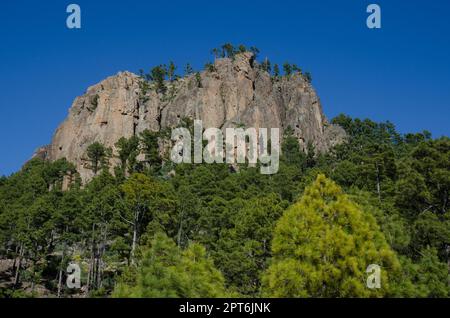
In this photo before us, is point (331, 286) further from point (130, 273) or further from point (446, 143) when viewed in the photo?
point (446, 143)

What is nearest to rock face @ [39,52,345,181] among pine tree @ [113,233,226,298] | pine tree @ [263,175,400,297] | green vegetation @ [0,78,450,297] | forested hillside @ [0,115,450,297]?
green vegetation @ [0,78,450,297]

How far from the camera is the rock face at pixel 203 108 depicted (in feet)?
291

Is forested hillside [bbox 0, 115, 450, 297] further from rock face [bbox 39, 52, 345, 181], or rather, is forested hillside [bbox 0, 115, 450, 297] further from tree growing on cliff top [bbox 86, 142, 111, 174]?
rock face [bbox 39, 52, 345, 181]

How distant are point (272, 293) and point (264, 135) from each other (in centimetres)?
7197

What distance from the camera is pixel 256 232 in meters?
25.2

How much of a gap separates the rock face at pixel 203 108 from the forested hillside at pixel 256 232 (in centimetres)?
A: 2881

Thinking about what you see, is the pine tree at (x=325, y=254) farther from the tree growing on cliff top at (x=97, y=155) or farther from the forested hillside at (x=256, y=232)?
the tree growing on cliff top at (x=97, y=155)

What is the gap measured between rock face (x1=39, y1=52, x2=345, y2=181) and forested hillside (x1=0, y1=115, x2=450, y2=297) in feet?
94.5

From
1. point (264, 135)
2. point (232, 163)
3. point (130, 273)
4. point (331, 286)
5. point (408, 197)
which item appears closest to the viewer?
point (331, 286)

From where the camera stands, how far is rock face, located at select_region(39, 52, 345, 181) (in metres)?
88.8

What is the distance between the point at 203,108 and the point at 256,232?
68.8 m

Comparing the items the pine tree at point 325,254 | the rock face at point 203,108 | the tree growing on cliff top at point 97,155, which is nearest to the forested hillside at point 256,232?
the pine tree at point 325,254

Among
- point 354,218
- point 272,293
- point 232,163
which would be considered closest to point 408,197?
point 354,218

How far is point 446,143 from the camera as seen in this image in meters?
27.2
